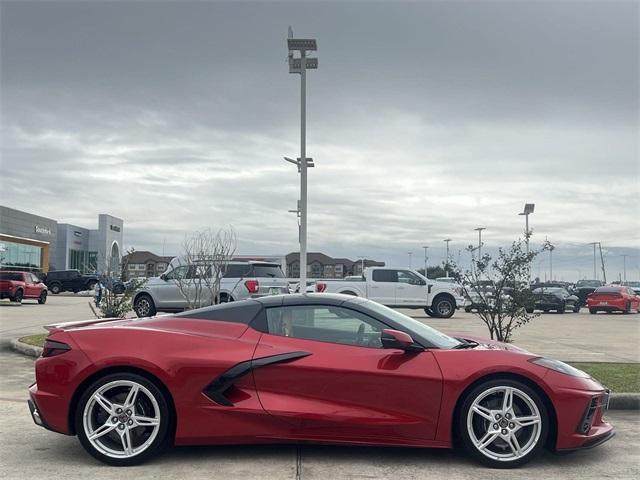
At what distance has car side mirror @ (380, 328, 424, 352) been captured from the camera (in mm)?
4948

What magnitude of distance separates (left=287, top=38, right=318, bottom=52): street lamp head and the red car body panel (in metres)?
13.3

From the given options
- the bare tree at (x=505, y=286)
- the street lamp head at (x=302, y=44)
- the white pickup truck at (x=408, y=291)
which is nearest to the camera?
the bare tree at (x=505, y=286)

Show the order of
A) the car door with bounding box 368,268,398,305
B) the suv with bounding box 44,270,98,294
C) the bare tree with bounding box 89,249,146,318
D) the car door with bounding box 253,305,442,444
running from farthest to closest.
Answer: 1. the suv with bounding box 44,270,98,294
2. the car door with bounding box 368,268,398,305
3. the bare tree with bounding box 89,249,146,318
4. the car door with bounding box 253,305,442,444

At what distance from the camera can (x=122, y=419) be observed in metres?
4.96

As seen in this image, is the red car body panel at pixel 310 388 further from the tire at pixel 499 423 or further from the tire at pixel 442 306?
the tire at pixel 442 306

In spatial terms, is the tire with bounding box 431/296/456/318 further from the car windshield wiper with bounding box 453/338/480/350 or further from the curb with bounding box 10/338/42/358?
the car windshield wiper with bounding box 453/338/480/350

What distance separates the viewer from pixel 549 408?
502cm

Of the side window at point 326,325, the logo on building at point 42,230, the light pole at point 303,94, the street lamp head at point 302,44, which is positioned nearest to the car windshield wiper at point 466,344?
the side window at point 326,325

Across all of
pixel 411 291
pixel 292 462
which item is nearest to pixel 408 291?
pixel 411 291

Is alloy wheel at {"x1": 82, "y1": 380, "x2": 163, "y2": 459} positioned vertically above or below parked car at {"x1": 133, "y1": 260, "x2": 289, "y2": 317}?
below

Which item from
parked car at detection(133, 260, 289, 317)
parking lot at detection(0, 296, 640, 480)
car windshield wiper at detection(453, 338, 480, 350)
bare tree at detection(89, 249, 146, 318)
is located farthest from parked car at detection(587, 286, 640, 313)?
car windshield wiper at detection(453, 338, 480, 350)

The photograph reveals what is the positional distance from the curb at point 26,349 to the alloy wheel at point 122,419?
642 cm

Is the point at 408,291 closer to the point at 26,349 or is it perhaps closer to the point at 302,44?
the point at 302,44

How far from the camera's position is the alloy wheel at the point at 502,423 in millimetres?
4965
